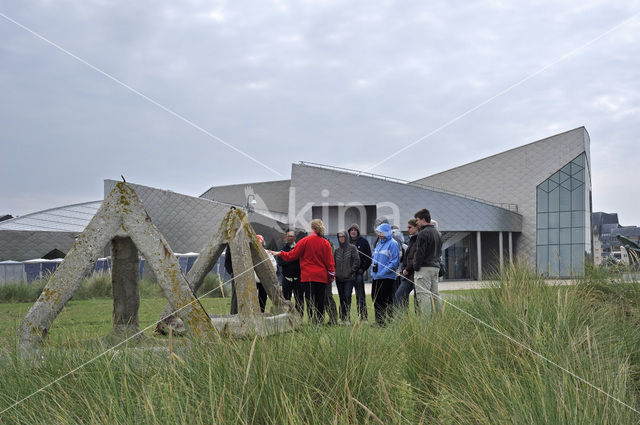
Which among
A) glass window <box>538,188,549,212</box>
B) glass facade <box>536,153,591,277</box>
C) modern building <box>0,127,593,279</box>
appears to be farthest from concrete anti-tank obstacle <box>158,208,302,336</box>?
glass window <box>538,188,549,212</box>

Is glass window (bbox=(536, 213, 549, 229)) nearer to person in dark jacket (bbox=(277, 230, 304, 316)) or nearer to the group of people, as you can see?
the group of people

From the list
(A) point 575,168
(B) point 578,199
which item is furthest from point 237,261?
(A) point 575,168

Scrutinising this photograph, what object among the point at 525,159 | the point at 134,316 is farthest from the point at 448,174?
the point at 134,316

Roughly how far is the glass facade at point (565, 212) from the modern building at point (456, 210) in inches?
2.6

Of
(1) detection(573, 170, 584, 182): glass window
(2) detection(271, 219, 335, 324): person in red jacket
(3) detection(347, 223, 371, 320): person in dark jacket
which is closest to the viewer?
(2) detection(271, 219, 335, 324): person in red jacket

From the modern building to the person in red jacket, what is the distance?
28.6 metres

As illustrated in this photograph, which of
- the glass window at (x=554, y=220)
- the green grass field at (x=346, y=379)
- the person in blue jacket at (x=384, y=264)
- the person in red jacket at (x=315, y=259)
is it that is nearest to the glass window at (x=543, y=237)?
the glass window at (x=554, y=220)

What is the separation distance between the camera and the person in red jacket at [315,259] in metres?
8.55

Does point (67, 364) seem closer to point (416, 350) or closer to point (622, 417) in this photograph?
point (416, 350)

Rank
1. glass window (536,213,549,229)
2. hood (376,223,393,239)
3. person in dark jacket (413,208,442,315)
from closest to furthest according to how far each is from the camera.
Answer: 1. person in dark jacket (413,208,442,315)
2. hood (376,223,393,239)
3. glass window (536,213,549,229)

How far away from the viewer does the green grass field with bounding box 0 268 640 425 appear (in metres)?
2.61

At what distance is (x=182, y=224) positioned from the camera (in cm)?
4288

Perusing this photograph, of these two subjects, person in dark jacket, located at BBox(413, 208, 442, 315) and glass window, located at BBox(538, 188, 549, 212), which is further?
glass window, located at BBox(538, 188, 549, 212)

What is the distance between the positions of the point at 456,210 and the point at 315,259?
32636 millimetres
